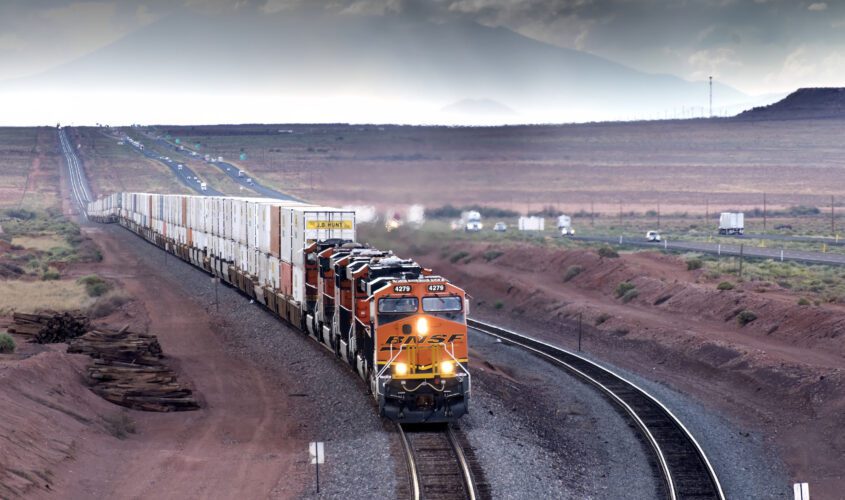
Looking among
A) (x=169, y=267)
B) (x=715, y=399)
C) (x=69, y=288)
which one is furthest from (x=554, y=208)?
(x=715, y=399)

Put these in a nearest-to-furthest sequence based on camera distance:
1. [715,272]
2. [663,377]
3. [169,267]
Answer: [663,377] → [715,272] → [169,267]

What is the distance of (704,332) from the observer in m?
44.8

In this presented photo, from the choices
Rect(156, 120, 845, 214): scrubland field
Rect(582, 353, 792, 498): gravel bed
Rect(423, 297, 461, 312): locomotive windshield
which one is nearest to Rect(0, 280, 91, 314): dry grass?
Rect(423, 297, 461, 312): locomotive windshield

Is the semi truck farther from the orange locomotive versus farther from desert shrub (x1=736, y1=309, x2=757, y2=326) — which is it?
the orange locomotive

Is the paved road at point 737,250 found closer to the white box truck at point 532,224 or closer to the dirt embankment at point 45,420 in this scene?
the white box truck at point 532,224

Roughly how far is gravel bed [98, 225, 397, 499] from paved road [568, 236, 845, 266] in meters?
29.8

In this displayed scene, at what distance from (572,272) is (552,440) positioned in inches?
1561

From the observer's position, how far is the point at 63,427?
25031 millimetres

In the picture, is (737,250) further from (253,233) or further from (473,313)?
(253,233)

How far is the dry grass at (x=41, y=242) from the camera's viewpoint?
8462cm

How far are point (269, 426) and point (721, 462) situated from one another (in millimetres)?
12297

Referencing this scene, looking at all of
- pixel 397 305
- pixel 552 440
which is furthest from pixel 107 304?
pixel 552 440

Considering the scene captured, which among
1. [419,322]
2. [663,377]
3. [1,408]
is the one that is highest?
[419,322]

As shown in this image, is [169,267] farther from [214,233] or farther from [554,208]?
[554,208]
